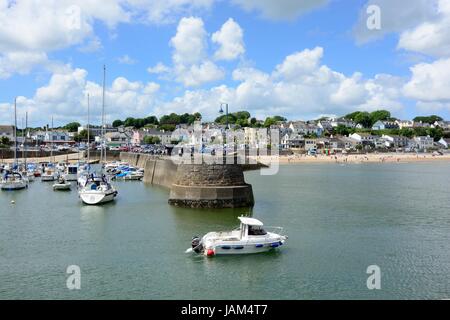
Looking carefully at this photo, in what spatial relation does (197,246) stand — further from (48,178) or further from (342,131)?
(342,131)

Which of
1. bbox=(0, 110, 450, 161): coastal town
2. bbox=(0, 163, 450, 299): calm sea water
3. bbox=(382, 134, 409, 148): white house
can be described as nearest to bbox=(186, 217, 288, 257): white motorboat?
bbox=(0, 163, 450, 299): calm sea water

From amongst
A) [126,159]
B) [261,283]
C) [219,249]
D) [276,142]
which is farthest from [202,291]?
[276,142]

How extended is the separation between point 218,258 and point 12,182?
120ft

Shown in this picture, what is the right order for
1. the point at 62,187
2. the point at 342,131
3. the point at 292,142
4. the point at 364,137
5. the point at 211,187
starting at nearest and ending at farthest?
1. the point at 211,187
2. the point at 62,187
3. the point at 292,142
4. the point at 364,137
5. the point at 342,131

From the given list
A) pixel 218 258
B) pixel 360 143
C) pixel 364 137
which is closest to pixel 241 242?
pixel 218 258

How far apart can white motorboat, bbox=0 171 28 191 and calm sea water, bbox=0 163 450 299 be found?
1295 cm

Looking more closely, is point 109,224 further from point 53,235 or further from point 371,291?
point 371,291

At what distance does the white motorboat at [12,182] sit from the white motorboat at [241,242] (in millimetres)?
34924

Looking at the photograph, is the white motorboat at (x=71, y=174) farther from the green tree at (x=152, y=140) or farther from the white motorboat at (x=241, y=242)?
the green tree at (x=152, y=140)

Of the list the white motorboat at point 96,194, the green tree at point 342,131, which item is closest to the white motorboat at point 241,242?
the white motorboat at point 96,194

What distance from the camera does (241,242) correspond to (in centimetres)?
2230

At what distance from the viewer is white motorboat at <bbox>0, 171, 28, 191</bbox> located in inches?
1993

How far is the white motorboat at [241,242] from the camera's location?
72.5 ft
